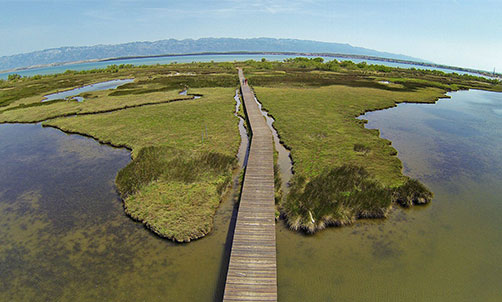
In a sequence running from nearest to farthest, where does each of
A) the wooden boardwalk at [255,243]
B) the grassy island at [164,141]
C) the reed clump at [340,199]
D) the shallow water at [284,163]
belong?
1. the wooden boardwalk at [255,243]
2. the reed clump at [340,199]
3. the grassy island at [164,141]
4. the shallow water at [284,163]

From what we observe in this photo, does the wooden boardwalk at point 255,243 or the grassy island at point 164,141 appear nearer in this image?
the wooden boardwalk at point 255,243

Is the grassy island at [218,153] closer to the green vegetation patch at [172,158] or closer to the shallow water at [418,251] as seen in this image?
the green vegetation patch at [172,158]

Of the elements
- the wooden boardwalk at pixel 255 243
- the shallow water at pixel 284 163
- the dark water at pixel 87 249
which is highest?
the shallow water at pixel 284 163

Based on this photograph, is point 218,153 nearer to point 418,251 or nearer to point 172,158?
point 172,158

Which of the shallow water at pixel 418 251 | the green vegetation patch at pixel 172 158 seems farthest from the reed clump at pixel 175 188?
the shallow water at pixel 418 251

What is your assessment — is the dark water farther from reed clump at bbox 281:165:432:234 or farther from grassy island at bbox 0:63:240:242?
reed clump at bbox 281:165:432:234

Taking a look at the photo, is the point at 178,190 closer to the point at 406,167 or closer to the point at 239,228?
the point at 239,228
